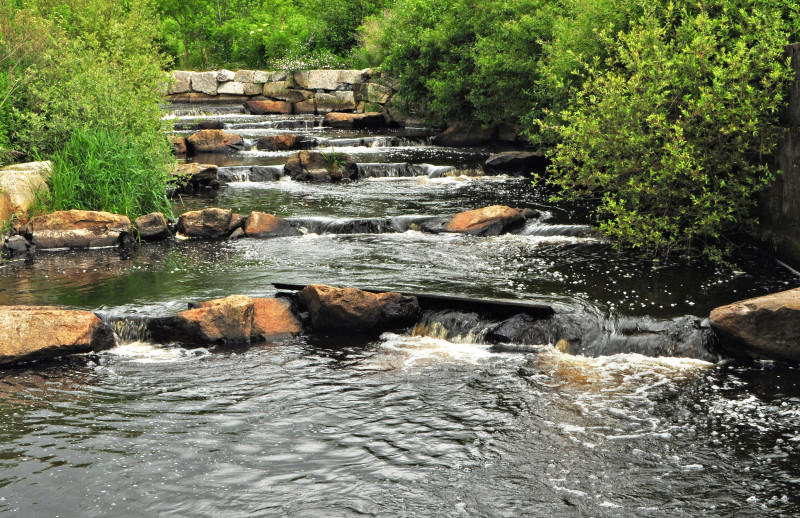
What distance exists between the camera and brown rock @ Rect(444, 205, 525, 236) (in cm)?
1221

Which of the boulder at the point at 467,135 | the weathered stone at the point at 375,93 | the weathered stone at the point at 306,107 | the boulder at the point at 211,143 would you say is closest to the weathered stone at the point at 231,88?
the weathered stone at the point at 306,107

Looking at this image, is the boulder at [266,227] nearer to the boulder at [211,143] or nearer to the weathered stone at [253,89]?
the boulder at [211,143]

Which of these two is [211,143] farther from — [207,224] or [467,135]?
[207,224]

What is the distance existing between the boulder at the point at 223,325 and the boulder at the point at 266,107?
2411cm

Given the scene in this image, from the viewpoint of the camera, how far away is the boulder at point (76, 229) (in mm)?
11602

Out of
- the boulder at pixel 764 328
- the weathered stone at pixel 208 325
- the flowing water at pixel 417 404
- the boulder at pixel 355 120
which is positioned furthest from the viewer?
the boulder at pixel 355 120

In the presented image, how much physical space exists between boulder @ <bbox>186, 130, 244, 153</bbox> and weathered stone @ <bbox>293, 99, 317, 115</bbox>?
9940 millimetres

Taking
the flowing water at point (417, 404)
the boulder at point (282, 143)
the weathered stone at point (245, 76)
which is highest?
the weathered stone at point (245, 76)

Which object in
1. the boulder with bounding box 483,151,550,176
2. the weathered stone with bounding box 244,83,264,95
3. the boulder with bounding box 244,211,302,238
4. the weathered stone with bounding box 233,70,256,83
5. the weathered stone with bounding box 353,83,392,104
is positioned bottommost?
the boulder with bounding box 244,211,302,238

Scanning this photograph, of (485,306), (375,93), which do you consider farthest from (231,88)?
(485,306)

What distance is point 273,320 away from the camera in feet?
27.1

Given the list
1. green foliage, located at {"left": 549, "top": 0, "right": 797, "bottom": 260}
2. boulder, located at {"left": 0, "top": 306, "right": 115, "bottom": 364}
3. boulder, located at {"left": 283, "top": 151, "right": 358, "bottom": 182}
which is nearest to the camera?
boulder, located at {"left": 0, "top": 306, "right": 115, "bottom": 364}

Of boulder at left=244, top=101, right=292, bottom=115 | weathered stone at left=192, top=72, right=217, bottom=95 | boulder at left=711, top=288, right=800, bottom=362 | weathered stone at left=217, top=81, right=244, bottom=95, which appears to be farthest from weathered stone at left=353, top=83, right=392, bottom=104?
boulder at left=711, top=288, right=800, bottom=362

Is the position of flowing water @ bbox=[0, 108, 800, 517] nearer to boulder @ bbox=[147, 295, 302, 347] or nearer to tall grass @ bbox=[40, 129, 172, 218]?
boulder @ bbox=[147, 295, 302, 347]
